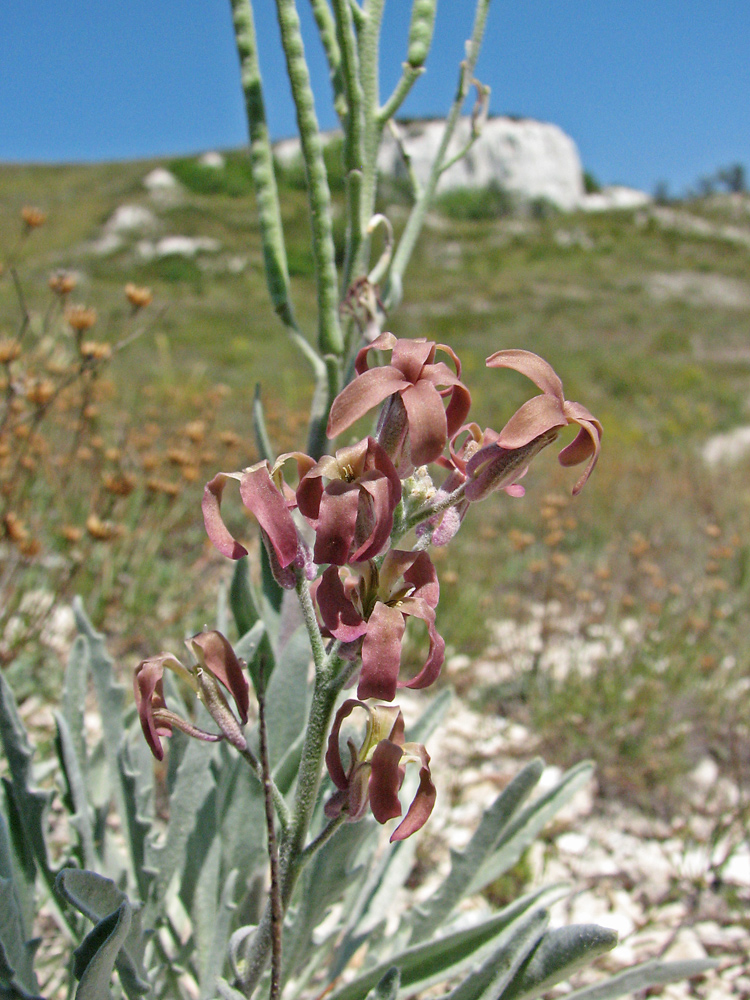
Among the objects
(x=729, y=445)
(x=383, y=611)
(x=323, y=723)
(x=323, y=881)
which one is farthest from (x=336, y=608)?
(x=729, y=445)

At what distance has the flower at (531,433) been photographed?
2.68 ft

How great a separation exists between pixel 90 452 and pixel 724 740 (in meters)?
2.82

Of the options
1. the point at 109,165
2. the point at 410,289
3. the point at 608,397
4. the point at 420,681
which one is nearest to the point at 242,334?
the point at 608,397

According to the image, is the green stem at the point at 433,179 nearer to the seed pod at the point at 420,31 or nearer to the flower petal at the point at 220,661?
the seed pod at the point at 420,31

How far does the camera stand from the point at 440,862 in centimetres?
228

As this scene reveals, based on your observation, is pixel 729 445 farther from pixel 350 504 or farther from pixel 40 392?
pixel 350 504

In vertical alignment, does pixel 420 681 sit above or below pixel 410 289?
above

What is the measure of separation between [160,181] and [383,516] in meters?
44.9

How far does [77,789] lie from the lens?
1.36 m

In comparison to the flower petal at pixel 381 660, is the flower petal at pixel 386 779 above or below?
below

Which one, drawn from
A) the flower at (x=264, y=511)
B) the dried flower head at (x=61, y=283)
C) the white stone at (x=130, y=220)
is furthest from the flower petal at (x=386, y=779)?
the white stone at (x=130, y=220)

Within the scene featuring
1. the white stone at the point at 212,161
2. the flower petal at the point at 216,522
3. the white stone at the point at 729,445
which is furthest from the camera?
the white stone at the point at 212,161

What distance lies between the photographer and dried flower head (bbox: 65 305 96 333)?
7.17ft

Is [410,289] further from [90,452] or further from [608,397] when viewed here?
[90,452]
